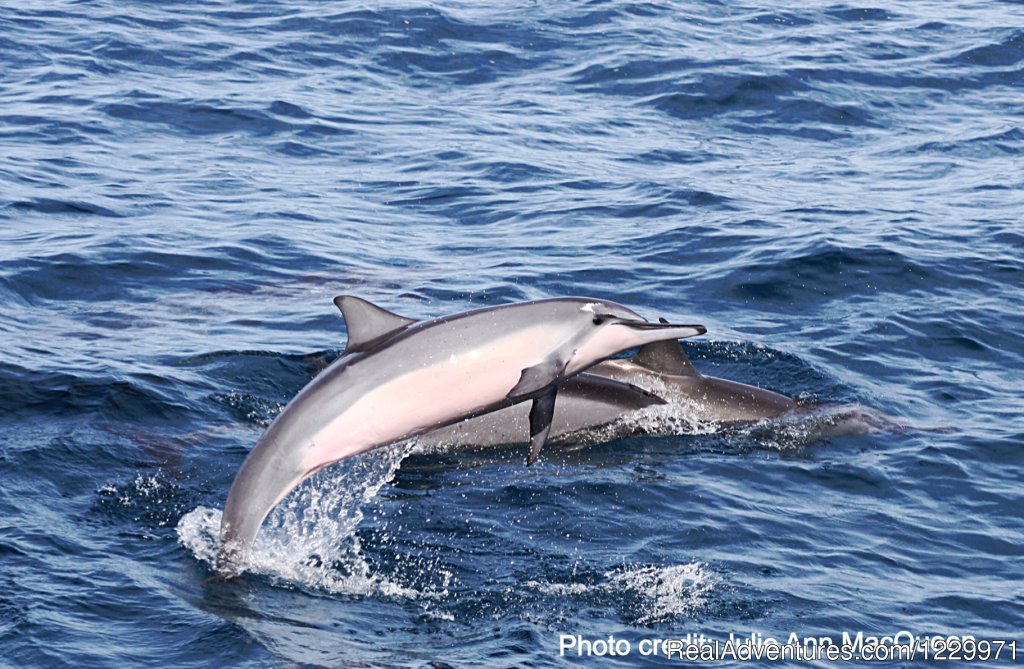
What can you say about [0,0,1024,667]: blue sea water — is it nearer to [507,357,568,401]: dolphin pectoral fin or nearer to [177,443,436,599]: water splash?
[177,443,436,599]: water splash

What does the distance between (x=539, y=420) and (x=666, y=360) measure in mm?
4166

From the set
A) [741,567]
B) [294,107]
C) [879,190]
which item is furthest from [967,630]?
[294,107]

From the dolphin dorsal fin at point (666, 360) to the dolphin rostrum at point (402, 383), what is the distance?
4.02 meters

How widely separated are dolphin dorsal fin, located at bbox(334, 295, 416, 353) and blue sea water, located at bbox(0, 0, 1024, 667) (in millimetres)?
1732

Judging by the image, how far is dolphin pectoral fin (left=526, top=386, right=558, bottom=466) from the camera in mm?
10172

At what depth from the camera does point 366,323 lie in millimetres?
10055

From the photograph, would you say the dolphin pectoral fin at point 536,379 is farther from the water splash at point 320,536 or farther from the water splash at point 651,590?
the water splash at point 320,536

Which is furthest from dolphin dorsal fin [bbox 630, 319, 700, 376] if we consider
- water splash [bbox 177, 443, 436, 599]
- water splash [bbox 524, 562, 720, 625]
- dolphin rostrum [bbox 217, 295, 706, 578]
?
dolphin rostrum [bbox 217, 295, 706, 578]

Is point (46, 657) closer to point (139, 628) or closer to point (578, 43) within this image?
point (139, 628)

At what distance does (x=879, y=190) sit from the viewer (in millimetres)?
22703

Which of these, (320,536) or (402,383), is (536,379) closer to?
(402,383)

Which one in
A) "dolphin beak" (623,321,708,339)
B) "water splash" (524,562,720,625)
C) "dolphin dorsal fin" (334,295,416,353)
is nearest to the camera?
"dolphin dorsal fin" (334,295,416,353)

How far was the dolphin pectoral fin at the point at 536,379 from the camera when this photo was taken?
32.4ft

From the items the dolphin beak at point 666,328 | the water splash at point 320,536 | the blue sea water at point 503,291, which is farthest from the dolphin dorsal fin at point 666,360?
the dolphin beak at point 666,328
